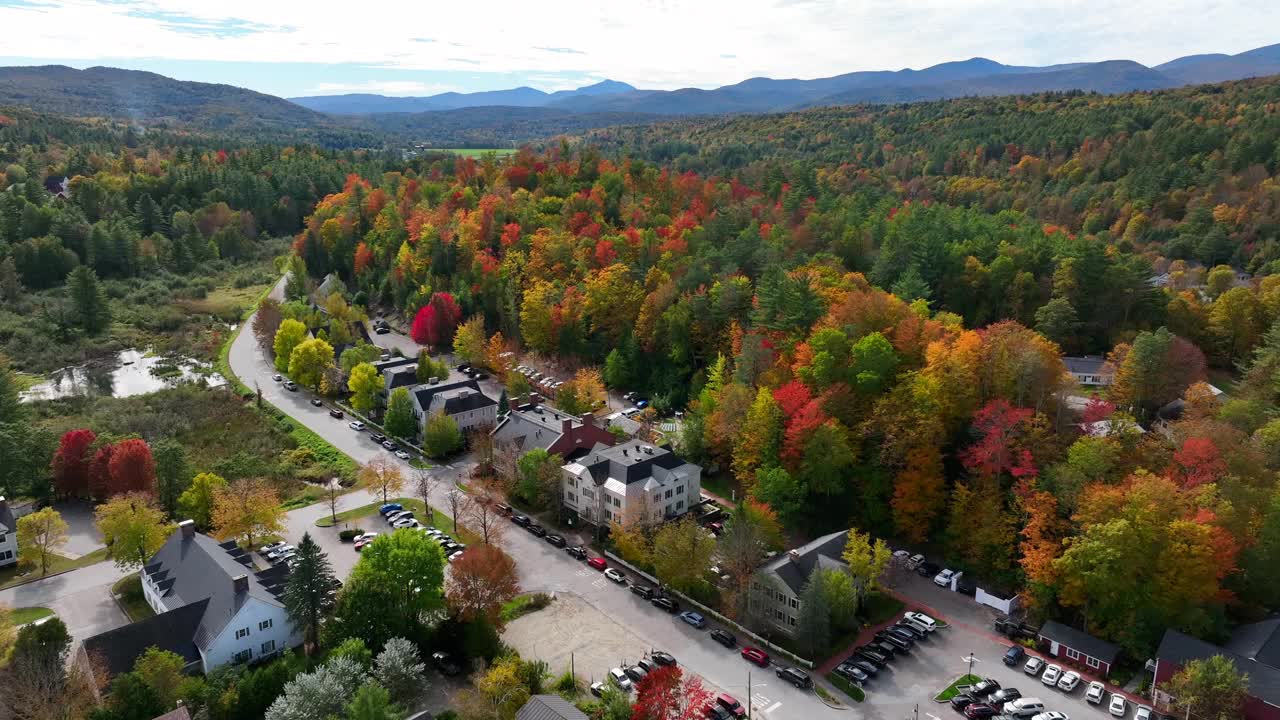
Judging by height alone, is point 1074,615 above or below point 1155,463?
below

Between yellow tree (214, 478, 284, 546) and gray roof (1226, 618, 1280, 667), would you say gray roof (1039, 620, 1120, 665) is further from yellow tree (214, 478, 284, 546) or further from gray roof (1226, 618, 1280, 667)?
yellow tree (214, 478, 284, 546)

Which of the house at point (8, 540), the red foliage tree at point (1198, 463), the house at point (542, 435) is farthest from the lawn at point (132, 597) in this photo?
the red foliage tree at point (1198, 463)

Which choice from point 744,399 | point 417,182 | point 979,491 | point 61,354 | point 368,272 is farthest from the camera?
point 417,182

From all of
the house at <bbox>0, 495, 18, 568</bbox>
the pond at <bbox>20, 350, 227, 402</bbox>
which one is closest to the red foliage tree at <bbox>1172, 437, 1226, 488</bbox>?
the house at <bbox>0, 495, 18, 568</bbox>

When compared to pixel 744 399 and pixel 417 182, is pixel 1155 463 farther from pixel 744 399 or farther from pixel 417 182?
pixel 417 182

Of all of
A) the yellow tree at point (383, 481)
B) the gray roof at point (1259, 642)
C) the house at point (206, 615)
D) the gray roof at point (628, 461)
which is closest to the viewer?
the house at point (206, 615)

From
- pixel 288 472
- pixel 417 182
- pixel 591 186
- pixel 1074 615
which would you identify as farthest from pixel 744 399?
pixel 417 182

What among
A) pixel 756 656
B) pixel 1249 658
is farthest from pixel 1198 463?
pixel 756 656

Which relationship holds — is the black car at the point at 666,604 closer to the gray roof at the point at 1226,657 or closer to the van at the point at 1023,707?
the van at the point at 1023,707
